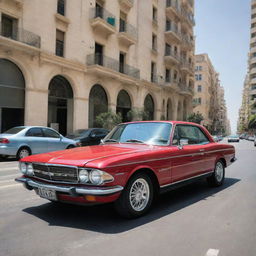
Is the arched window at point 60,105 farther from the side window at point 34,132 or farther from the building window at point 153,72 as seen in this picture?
the building window at point 153,72

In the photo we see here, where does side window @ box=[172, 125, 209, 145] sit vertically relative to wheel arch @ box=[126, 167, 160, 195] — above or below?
above

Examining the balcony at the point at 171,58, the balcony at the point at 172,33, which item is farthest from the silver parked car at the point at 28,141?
the balcony at the point at 172,33

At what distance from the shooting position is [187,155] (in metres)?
4.95

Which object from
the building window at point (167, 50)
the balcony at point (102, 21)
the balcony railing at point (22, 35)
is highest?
the building window at point (167, 50)

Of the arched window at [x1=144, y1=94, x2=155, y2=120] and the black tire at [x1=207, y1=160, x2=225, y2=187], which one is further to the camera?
the arched window at [x1=144, y1=94, x2=155, y2=120]

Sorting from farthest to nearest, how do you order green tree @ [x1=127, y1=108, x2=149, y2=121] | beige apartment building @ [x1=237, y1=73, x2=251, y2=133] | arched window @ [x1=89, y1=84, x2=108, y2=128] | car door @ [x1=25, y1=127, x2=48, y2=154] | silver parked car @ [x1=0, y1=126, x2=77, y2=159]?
beige apartment building @ [x1=237, y1=73, x2=251, y2=133], green tree @ [x1=127, y1=108, x2=149, y2=121], arched window @ [x1=89, y1=84, x2=108, y2=128], car door @ [x1=25, y1=127, x2=48, y2=154], silver parked car @ [x1=0, y1=126, x2=77, y2=159]

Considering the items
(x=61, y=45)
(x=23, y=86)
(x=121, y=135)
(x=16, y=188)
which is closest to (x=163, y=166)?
(x=121, y=135)

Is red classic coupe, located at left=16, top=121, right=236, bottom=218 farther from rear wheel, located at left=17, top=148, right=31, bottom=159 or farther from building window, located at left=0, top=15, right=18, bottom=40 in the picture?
building window, located at left=0, top=15, right=18, bottom=40

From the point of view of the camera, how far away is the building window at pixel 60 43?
18828 millimetres

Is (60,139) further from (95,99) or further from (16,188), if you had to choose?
A: (95,99)

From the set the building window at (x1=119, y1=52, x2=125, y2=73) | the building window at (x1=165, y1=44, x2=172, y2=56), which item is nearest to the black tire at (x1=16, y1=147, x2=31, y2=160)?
the building window at (x1=119, y1=52, x2=125, y2=73)

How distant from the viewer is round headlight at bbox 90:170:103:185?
11.1ft

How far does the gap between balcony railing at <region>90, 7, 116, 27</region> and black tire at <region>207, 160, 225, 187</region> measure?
1879 centimetres

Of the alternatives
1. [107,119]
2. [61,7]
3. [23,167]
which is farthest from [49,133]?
[61,7]
